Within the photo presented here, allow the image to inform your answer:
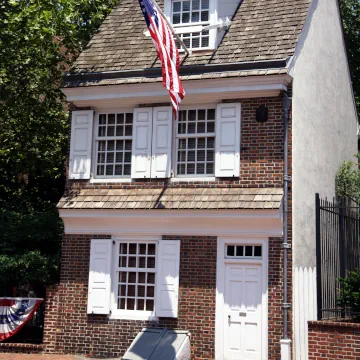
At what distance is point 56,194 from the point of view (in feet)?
69.3

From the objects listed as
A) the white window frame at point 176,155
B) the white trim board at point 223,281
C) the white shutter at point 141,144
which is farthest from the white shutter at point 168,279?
the white shutter at point 141,144

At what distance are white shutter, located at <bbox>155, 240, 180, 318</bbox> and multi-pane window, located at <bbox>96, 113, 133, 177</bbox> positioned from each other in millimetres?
2221

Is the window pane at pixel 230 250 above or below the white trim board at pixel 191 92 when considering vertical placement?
below

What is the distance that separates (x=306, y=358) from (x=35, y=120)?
10.4 m

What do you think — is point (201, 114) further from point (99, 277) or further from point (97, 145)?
point (99, 277)

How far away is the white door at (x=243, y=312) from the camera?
47.1 ft

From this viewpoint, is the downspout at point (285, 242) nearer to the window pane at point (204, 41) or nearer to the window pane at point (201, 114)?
the window pane at point (201, 114)

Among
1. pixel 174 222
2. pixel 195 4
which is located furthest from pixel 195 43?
pixel 174 222

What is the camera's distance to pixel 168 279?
15023 millimetres

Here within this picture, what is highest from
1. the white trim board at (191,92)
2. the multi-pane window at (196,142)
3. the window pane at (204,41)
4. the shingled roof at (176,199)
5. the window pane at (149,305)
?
the window pane at (204,41)

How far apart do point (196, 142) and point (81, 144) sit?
2.87m

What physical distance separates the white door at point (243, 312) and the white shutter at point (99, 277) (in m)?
2.78

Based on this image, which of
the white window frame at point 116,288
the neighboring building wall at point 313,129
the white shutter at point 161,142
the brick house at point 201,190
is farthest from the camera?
the white shutter at point 161,142

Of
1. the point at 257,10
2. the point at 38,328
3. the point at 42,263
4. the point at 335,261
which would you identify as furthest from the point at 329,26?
the point at 38,328
